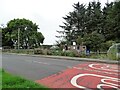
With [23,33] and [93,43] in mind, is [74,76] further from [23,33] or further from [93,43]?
[23,33]

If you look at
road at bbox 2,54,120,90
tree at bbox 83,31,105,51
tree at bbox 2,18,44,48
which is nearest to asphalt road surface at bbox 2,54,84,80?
road at bbox 2,54,120,90

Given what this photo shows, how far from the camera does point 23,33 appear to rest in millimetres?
70375

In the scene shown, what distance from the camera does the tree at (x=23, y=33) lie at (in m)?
70.7

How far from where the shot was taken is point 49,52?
1711 inches

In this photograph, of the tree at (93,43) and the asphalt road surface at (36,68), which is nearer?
the asphalt road surface at (36,68)

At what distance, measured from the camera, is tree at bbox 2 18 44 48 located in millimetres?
70688

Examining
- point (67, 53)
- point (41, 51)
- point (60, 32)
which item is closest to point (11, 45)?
point (60, 32)

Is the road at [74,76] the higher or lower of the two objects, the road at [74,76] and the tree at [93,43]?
the lower

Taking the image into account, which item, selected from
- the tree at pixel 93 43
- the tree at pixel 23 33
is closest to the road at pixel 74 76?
the tree at pixel 93 43

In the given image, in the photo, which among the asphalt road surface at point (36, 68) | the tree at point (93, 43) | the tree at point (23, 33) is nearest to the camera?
the asphalt road surface at point (36, 68)

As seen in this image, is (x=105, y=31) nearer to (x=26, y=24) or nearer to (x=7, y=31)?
(x=26, y=24)

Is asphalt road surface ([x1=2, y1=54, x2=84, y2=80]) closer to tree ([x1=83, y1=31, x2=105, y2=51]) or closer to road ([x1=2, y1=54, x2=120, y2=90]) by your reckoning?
road ([x1=2, y1=54, x2=120, y2=90])

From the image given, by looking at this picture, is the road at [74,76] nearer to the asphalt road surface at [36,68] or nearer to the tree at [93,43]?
the asphalt road surface at [36,68]

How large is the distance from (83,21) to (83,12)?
3037mm
